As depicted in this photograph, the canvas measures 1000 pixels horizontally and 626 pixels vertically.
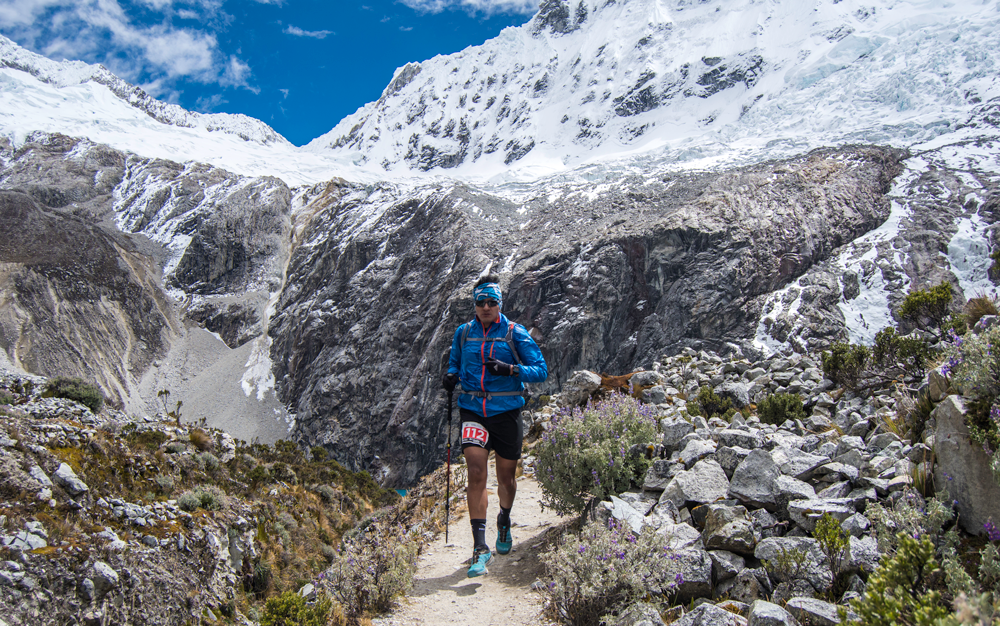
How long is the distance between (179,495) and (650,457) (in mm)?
6595

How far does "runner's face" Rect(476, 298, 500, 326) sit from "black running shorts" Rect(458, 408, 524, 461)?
0.97 m

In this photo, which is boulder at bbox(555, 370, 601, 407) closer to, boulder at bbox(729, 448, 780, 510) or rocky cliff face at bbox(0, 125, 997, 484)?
boulder at bbox(729, 448, 780, 510)

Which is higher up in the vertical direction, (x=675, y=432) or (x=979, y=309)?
(x=979, y=309)

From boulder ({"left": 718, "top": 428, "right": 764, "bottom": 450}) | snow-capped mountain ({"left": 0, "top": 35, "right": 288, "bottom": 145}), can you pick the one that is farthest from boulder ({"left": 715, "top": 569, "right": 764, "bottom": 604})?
snow-capped mountain ({"left": 0, "top": 35, "right": 288, "bottom": 145})

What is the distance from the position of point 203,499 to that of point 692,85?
127599 millimetres

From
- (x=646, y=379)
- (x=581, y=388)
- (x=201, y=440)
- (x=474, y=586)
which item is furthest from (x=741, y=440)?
(x=201, y=440)

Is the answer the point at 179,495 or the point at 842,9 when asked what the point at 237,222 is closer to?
the point at 179,495

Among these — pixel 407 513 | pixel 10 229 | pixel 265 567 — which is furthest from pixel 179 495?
pixel 10 229

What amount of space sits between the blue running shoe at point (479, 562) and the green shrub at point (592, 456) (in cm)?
108

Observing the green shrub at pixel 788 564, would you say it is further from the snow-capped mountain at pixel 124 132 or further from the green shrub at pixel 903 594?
the snow-capped mountain at pixel 124 132

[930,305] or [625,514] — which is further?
[930,305]

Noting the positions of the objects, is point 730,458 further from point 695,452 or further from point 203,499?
point 203,499

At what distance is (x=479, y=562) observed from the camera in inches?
200

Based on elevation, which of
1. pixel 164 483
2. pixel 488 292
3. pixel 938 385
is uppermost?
pixel 488 292
